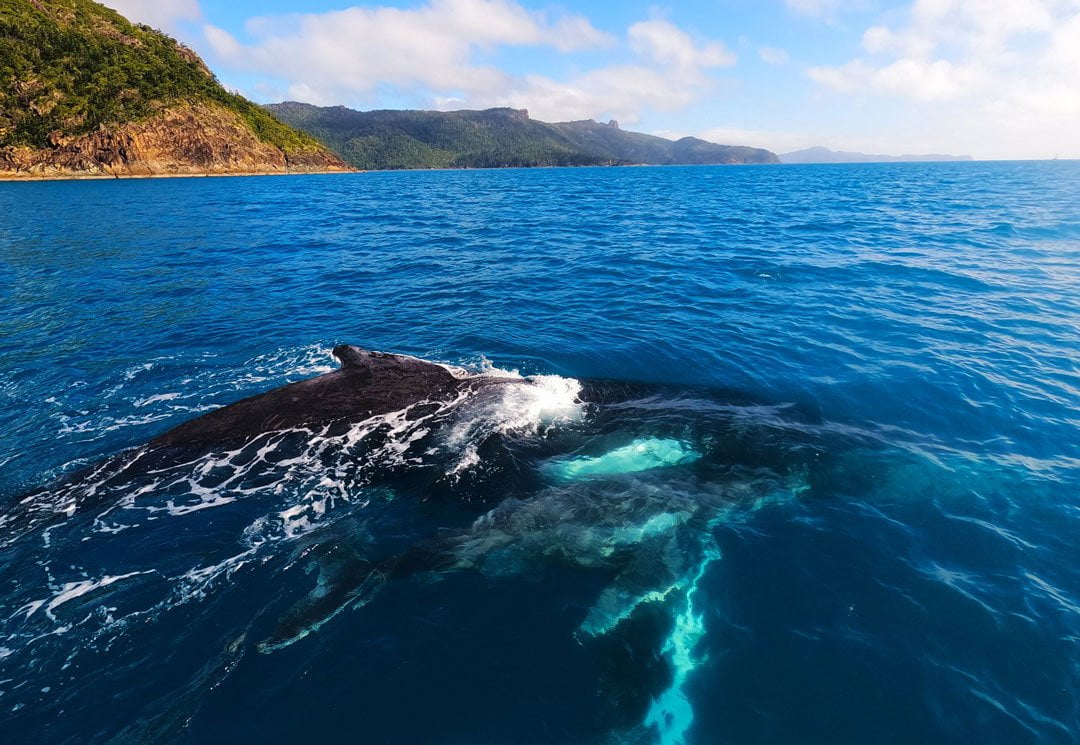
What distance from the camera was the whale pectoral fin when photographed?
318 inches

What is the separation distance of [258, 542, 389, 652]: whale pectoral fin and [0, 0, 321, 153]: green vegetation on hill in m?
154

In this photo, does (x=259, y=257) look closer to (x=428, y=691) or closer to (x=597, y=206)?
(x=428, y=691)

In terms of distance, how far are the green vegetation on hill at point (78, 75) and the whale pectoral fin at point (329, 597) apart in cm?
15426

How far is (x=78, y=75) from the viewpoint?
12050 cm

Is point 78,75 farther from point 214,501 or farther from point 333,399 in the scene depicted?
point 214,501

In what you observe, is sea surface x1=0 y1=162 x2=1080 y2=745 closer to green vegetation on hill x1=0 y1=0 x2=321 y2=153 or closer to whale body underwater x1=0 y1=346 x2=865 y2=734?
whale body underwater x1=0 y1=346 x2=865 y2=734

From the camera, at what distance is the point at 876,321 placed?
2252 centimetres

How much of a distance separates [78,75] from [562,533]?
595 ft

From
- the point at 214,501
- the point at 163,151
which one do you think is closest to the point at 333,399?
the point at 214,501

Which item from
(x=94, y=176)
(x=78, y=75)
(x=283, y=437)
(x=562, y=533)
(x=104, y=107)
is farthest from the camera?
(x=78, y=75)

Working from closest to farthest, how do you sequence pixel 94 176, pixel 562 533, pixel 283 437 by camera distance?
pixel 562 533, pixel 283 437, pixel 94 176

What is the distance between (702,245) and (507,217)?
1026 inches

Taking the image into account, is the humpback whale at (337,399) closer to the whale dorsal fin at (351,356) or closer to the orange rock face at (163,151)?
the whale dorsal fin at (351,356)

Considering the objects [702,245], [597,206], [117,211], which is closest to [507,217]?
[597,206]
